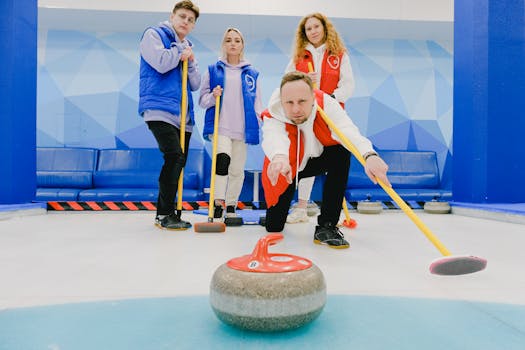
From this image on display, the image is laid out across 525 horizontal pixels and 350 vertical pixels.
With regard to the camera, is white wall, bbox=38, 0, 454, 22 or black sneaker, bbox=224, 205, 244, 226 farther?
white wall, bbox=38, 0, 454, 22

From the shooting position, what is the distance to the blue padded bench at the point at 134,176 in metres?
4.02

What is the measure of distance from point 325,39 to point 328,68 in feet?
0.68

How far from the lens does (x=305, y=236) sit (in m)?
2.21

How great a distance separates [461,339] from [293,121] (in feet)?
4.02

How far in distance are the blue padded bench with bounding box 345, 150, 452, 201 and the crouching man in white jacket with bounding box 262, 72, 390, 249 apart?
88.7 inches

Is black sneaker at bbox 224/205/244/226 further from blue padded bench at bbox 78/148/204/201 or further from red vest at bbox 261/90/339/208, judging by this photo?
blue padded bench at bbox 78/148/204/201

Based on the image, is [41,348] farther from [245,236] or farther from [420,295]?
[245,236]

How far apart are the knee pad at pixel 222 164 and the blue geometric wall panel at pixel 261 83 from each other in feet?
7.66

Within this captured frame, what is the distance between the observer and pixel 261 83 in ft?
17.4

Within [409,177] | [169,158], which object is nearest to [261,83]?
[409,177]

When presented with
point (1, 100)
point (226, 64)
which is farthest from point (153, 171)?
point (226, 64)

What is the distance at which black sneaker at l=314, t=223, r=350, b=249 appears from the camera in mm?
1852

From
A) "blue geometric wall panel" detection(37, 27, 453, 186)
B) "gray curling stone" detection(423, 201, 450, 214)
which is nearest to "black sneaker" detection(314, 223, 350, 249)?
"gray curling stone" detection(423, 201, 450, 214)

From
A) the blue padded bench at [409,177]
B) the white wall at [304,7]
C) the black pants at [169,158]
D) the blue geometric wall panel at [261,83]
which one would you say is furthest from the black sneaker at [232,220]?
the white wall at [304,7]
